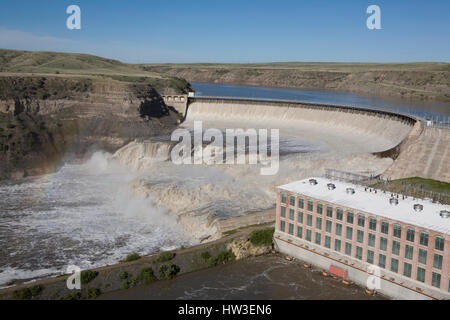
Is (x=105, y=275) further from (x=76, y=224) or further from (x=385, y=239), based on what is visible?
(x=385, y=239)

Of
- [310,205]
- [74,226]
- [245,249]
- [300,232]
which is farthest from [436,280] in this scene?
[74,226]

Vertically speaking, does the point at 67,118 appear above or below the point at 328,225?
above

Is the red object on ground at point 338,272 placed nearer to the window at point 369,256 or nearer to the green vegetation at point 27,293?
the window at point 369,256

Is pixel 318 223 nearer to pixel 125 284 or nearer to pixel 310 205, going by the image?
pixel 310 205

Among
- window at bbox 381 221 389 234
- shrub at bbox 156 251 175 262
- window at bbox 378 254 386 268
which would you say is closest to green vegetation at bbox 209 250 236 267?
shrub at bbox 156 251 175 262

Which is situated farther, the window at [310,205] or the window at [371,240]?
the window at [310,205]

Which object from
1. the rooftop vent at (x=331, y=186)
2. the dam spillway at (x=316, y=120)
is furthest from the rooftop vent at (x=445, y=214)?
the dam spillway at (x=316, y=120)

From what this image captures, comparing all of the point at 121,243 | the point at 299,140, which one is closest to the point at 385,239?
the point at 121,243
